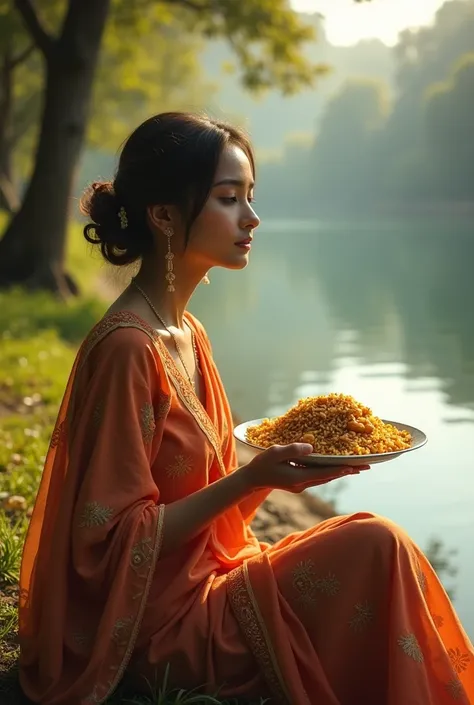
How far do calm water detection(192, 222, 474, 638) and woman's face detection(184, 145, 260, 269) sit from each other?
1908mm

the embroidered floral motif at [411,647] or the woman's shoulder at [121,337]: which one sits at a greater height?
the woman's shoulder at [121,337]

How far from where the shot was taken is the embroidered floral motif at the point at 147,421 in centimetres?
208

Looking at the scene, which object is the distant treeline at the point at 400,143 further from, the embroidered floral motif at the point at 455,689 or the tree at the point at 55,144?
the embroidered floral motif at the point at 455,689

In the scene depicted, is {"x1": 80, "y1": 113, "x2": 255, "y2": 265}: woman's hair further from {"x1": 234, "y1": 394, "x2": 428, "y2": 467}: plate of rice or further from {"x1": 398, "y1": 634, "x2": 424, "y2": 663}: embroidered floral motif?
{"x1": 398, "y1": 634, "x2": 424, "y2": 663}: embroidered floral motif

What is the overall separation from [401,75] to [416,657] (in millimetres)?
44481

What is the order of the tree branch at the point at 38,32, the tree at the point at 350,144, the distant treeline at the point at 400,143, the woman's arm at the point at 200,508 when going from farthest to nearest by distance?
1. the tree at the point at 350,144
2. the distant treeline at the point at 400,143
3. the tree branch at the point at 38,32
4. the woman's arm at the point at 200,508

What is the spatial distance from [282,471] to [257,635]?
1.20 ft

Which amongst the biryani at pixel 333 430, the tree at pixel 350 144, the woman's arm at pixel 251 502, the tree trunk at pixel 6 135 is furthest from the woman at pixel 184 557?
the tree at pixel 350 144

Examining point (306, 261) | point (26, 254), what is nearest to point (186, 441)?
point (26, 254)

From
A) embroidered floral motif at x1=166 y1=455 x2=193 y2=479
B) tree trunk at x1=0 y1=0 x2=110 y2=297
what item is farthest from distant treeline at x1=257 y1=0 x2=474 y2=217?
embroidered floral motif at x1=166 y1=455 x2=193 y2=479

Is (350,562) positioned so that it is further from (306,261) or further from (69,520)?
(306,261)

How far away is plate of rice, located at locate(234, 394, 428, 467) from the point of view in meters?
2.08

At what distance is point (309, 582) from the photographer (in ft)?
6.79

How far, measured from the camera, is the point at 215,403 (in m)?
2.43
